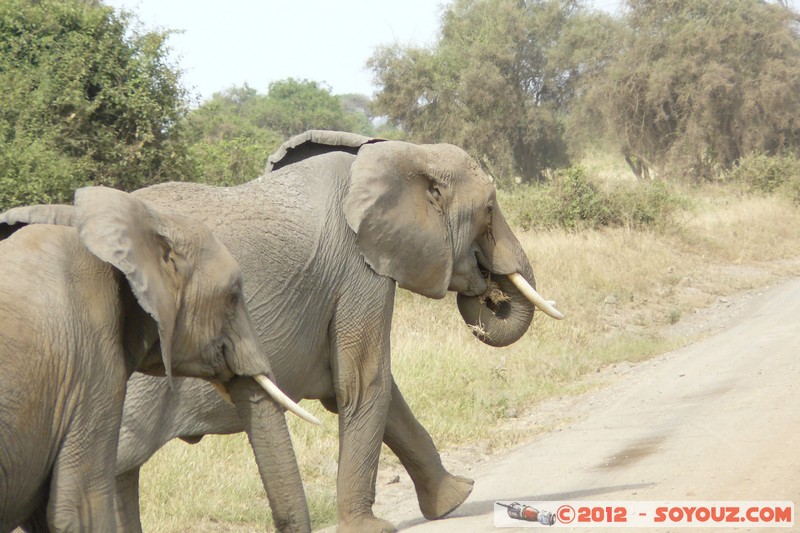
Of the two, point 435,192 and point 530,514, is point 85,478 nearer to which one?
point 530,514

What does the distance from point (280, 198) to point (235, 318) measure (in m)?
1.34

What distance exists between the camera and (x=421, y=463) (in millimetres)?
5824

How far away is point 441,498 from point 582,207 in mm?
10011

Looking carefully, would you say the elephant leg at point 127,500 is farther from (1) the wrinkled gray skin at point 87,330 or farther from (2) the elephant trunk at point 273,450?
(1) the wrinkled gray skin at point 87,330

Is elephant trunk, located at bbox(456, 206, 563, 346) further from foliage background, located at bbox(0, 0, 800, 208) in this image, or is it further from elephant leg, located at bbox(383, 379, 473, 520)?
→ foliage background, located at bbox(0, 0, 800, 208)

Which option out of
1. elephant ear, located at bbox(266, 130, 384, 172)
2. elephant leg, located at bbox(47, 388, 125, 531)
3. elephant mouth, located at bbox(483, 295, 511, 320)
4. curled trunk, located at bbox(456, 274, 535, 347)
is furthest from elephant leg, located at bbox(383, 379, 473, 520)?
elephant leg, located at bbox(47, 388, 125, 531)

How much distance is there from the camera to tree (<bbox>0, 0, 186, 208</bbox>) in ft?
32.3

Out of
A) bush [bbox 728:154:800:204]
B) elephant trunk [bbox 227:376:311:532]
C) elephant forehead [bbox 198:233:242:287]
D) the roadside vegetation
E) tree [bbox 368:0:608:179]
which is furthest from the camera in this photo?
tree [bbox 368:0:608:179]

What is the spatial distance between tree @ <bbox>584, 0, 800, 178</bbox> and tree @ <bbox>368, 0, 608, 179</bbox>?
215cm

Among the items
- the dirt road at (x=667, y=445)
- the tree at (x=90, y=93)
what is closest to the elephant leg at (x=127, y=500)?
the dirt road at (x=667, y=445)

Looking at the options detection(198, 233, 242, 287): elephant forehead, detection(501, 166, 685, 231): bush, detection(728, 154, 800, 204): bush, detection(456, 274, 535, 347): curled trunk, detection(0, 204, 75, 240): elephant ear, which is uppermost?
detection(728, 154, 800, 204): bush

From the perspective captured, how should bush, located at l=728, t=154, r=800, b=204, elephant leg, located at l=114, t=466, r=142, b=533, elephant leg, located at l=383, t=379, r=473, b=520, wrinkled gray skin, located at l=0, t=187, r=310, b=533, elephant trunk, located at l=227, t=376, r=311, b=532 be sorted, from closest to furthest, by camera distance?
wrinkled gray skin, located at l=0, t=187, r=310, b=533, elephant trunk, located at l=227, t=376, r=311, b=532, elephant leg, located at l=114, t=466, r=142, b=533, elephant leg, located at l=383, t=379, r=473, b=520, bush, located at l=728, t=154, r=800, b=204

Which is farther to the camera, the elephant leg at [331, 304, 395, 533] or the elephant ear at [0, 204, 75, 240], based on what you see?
the elephant leg at [331, 304, 395, 533]
